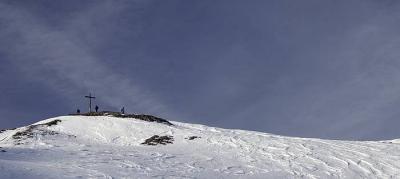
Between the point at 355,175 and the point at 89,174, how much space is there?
15497 mm

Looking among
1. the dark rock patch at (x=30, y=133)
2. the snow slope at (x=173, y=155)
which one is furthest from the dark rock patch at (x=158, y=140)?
the dark rock patch at (x=30, y=133)

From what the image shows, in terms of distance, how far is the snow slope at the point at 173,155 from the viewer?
93.9ft

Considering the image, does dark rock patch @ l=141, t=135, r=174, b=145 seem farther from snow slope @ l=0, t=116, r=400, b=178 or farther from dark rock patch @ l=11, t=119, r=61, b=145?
dark rock patch @ l=11, t=119, r=61, b=145

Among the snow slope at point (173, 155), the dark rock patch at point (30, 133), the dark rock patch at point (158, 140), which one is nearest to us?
the snow slope at point (173, 155)

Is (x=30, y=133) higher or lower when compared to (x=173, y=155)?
higher

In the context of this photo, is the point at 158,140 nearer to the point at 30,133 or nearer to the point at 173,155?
the point at 173,155

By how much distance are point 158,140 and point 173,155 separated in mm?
6787

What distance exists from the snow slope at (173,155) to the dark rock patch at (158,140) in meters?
0.63

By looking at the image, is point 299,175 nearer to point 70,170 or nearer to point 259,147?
point 259,147

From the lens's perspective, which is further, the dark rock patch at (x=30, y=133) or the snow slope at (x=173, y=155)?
the dark rock patch at (x=30, y=133)

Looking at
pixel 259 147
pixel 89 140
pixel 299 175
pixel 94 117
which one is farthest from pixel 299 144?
pixel 94 117

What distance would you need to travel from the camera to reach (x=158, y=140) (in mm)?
42469

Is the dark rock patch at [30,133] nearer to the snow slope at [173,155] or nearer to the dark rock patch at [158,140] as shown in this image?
the snow slope at [173,155]

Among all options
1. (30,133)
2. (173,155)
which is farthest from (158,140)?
(30,133)
